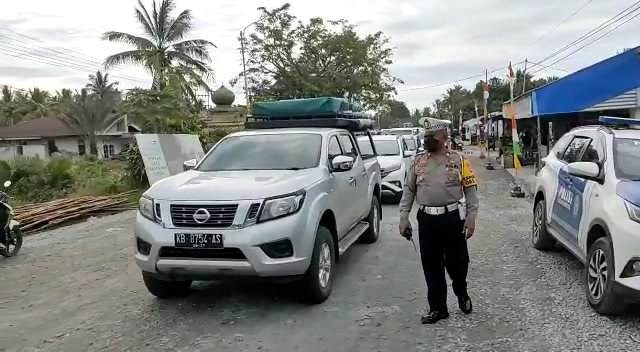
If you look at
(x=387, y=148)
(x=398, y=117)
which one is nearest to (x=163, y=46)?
(x=387, y=148)

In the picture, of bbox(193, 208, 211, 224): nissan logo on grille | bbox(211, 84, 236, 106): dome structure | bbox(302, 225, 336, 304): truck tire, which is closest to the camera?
bbox(193, 208, 211, 224): nissan logo on grille

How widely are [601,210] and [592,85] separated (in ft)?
35.4

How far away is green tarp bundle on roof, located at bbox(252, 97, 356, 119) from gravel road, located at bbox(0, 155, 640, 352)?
2397 mm

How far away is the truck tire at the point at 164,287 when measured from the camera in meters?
5.53

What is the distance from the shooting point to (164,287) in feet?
18.4

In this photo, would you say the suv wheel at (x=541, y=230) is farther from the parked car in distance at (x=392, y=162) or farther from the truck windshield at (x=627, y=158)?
the parked car in distance at (x=392, y=162)

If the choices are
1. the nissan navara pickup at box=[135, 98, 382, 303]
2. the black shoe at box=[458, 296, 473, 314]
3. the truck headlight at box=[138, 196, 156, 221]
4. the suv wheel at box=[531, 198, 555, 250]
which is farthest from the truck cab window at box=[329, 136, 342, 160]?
the suv wheel at box=[531, 198, 555, 250]

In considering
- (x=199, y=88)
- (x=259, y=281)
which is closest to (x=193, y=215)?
(x=259, y=281)

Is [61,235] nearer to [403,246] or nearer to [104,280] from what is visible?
[104,280]

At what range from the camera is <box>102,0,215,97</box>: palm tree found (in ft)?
105

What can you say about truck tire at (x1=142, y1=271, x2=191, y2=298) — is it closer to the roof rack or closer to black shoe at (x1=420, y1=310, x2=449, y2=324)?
black shoe at (x1=420, y1=310, x2=449, y2=324)

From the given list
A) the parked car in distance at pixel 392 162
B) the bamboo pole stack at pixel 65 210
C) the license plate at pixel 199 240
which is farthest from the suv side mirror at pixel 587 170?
the bamboo pole stack at pixel 65 210

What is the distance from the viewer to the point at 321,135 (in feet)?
22.0

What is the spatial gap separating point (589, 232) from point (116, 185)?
1338cm
